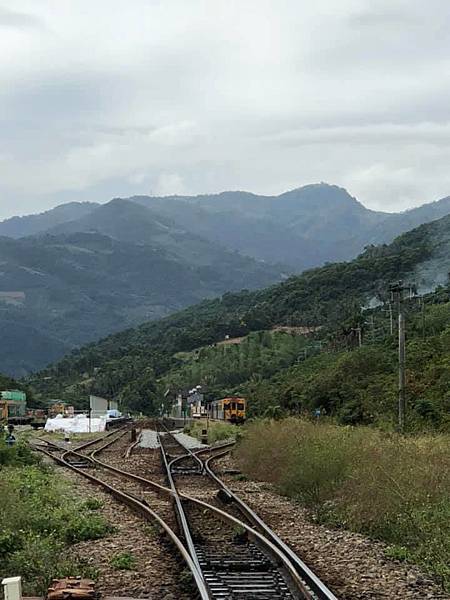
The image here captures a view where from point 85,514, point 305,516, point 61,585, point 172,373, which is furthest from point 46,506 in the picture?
point 172,373

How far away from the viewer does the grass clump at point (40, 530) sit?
9164 millimetres

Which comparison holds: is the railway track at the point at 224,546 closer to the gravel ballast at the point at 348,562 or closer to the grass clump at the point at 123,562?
the gravel ballast at the point at 348,562

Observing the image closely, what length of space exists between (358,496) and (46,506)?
16.8 feet

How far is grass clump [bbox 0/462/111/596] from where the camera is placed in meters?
9.16

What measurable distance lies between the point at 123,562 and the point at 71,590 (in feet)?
8.91

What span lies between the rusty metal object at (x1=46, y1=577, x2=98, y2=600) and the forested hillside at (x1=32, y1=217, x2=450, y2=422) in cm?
3332

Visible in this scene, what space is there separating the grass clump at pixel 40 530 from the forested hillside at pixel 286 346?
26457 millimetres

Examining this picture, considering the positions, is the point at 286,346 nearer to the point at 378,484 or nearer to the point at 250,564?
the point at 378,484

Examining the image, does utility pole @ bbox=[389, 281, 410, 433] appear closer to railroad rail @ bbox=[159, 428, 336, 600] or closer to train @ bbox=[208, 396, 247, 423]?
railroad rail @ bbox=[159, 428, 336, 600]

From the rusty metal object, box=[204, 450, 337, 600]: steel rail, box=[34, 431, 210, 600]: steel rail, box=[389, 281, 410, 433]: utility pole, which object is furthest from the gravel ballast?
box=[389, 281, 410, 433]: utility pole

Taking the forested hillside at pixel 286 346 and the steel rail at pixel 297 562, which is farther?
the forested hillside at pixel 286 346

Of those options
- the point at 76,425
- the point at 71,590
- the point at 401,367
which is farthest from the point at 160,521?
the point at 76,425

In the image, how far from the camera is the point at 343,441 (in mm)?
17688

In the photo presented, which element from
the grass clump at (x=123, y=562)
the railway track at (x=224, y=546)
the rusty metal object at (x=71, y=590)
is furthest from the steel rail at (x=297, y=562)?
the rusty metal object at (x=71, y=590)
